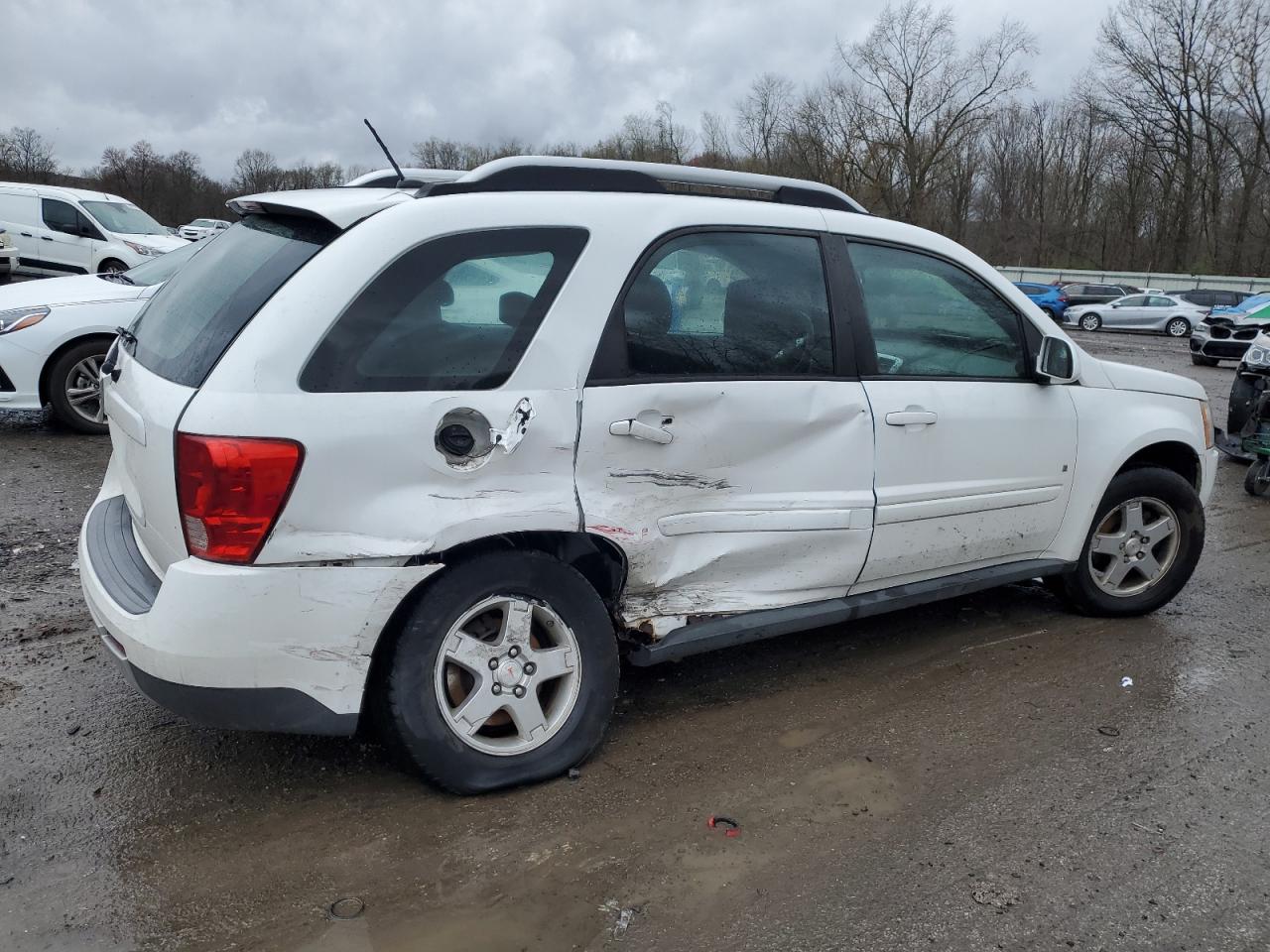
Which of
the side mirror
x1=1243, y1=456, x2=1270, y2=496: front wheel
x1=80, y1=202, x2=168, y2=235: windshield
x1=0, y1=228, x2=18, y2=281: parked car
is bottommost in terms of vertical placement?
x1=1243, y1=456, x2=1270, y2=496: front wheel

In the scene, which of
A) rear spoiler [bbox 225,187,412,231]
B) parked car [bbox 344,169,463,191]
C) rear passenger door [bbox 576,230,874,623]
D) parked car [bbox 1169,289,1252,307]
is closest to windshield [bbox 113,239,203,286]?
parked car [bbox 344,169,463,191]

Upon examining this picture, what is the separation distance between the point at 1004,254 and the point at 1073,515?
60.3 m

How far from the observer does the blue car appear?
3494cm

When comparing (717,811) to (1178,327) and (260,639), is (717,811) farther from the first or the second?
Result: (1178,327)

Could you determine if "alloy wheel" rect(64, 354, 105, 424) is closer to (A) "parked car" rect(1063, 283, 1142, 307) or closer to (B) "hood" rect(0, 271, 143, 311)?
(B) "hood" rect(0, 271, 143, 311)

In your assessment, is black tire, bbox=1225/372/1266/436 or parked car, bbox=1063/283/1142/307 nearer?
black tire, bbox=1225/372/1266/436

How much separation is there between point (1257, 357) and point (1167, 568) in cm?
459

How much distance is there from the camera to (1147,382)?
14.7 feet

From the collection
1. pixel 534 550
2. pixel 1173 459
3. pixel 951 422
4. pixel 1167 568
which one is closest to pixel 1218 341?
pixel 1173 459

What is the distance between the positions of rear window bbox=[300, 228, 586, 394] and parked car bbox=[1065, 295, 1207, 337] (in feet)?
111

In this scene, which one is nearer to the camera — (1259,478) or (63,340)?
(63,340)

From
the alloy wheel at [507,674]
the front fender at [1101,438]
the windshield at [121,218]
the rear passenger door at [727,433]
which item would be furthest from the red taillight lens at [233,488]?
the windshield at [121,218]

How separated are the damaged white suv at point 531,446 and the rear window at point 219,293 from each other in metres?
0.02

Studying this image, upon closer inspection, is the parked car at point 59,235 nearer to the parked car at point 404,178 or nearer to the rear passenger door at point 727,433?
the parked car at point 404,178
